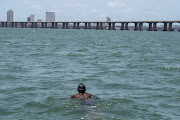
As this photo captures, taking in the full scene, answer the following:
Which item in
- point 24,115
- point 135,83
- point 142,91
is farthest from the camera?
point 135,83

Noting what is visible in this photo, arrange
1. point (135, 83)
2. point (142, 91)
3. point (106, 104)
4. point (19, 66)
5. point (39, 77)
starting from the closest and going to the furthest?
1. point (106, 104)
2. point (142, 91)
3. point (135, 83)
4. point (39, 77)
5. point (19, 66)

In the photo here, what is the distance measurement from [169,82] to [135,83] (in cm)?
233

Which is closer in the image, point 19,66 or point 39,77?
point 39,77

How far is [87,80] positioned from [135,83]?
3.03 metres

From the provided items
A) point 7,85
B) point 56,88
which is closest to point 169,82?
point 56,88

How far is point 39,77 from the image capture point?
851 inches

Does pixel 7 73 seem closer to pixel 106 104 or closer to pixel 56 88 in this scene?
pixel 56 88

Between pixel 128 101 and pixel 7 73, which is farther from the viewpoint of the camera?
pixel 7 73

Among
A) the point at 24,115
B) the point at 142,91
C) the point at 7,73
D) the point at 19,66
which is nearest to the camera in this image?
the point at 24,115

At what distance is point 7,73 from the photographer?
75.9ft

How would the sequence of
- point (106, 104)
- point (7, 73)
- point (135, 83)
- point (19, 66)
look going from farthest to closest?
point (19, 66) < point (7, 73) < point (135, 83) < point (106, 104)

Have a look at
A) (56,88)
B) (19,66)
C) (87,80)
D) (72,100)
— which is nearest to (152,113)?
(72,100)

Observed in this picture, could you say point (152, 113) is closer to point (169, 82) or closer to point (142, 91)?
point (142, 91)

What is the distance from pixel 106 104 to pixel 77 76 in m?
7.81
